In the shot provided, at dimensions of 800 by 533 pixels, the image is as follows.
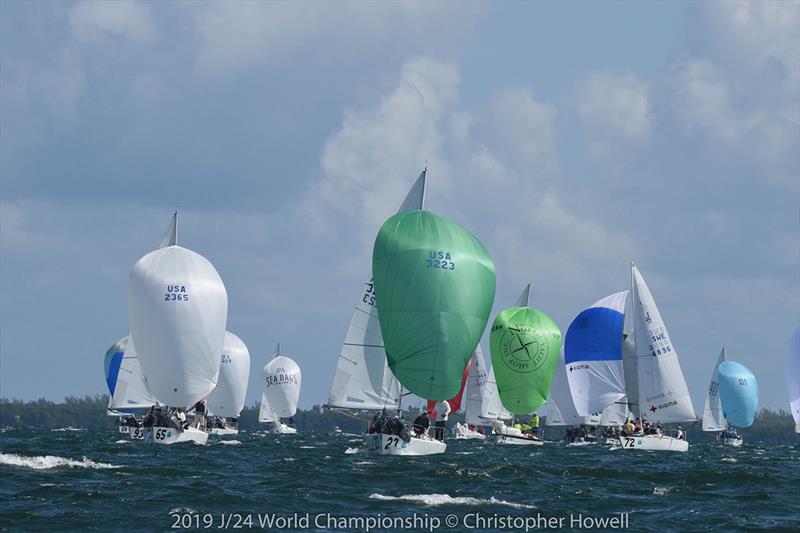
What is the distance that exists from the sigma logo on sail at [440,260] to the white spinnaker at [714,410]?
76989 mm

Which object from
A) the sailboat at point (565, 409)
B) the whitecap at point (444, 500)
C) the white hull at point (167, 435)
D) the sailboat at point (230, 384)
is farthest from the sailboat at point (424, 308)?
the sailboat at point (230, 384)

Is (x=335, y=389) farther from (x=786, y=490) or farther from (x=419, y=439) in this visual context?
(x=786, y=490)

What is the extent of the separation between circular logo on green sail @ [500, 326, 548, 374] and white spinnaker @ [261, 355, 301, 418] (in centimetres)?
4942

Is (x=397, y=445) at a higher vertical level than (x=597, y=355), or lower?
lower

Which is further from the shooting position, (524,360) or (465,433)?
(465,433)

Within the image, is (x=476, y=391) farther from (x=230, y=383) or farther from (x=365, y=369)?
(x=365, y=369)

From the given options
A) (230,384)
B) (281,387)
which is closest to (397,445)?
(230,384)

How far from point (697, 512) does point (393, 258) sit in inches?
807

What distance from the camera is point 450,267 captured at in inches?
1826

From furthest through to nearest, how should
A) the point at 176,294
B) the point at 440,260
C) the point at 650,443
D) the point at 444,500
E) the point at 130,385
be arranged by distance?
the point at 130,385 → the point at 650,443 → the point at 176,294 → the point at 440,260 → the point at 444,500

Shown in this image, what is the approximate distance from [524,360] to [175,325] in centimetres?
2433

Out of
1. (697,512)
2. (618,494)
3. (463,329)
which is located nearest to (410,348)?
(463,329)

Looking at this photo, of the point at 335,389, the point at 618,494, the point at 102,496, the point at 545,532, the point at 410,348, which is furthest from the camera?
the point at 335,389

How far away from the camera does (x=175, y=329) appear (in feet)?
186
